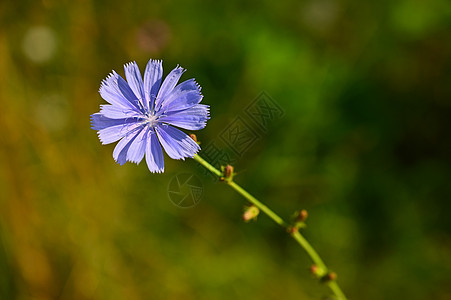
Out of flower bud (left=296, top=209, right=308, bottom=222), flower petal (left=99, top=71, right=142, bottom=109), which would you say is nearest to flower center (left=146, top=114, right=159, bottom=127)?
flower petal (left=99, top=71, right=142, bottom=109)

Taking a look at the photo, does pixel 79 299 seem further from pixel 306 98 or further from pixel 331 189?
pixel 306 98

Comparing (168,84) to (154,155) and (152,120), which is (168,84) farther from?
(154,155)

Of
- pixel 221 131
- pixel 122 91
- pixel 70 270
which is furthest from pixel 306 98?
pixel 70 270

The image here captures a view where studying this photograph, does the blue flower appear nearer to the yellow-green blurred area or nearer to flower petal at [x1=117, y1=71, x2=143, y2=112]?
flower petal at [x1=117, y1=71, x2=143, y2=112]

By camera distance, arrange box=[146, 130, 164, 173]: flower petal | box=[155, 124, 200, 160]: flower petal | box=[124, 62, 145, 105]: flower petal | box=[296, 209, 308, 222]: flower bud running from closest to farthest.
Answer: box=[155, 124, 200, 160]: flower petal < box=[146, 130, 164, 173]: flower petal < box=[124, 62, 145, 105]: flower petal < box=[296, 209, 308, 222]: flower bud

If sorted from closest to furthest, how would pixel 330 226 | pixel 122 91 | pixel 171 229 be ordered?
1. pixel 122 91
2. pixel 330 226
3. pixel 171 229
